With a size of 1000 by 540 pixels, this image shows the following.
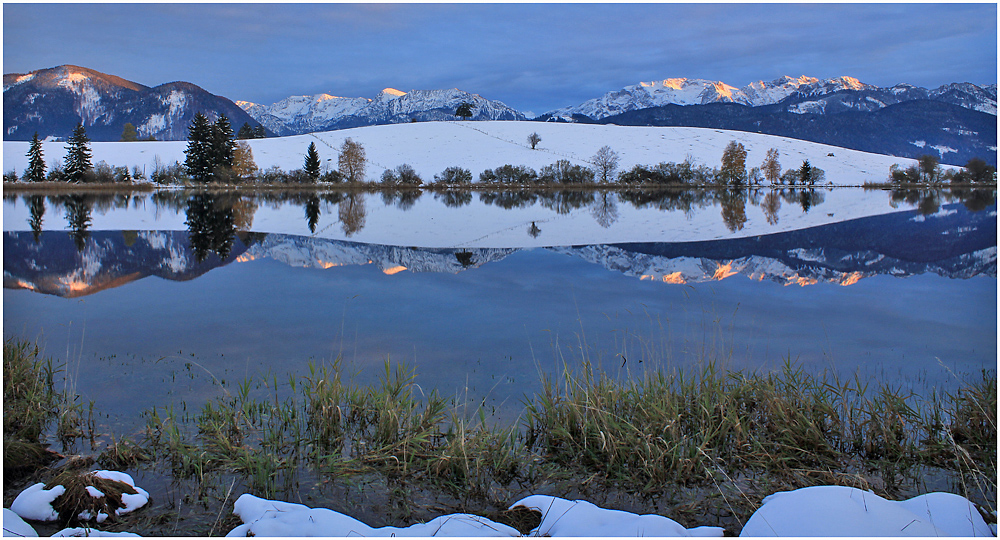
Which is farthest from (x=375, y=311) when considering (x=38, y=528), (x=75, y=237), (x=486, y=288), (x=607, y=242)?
(x=75, y=237)

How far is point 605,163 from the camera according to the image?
77750mm

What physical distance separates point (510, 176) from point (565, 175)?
242 inches

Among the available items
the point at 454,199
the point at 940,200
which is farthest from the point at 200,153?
the point at 940,200

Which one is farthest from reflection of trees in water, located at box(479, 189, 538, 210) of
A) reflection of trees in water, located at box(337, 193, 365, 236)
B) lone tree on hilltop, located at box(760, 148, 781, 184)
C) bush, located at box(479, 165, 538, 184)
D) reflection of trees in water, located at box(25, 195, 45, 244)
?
lone tree on hilltop, located at box(760, 148, 781, 184)

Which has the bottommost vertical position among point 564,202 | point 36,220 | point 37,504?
point 37,504

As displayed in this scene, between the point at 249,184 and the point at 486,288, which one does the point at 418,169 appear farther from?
the point at 486,288

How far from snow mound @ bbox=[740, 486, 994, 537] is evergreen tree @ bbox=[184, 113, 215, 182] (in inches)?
2932

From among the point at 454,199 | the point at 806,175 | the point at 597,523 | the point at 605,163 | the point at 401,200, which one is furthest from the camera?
the point at 806,175

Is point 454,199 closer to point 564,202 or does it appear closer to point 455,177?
point 564,202

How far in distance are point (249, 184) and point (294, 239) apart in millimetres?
52628

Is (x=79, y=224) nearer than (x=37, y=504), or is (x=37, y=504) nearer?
(x=37, y=504)

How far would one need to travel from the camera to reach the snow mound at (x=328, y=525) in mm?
3623

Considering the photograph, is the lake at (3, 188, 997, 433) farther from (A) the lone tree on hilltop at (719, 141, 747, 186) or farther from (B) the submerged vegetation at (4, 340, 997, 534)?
(A) the lone tree on hilltop at (719, 141, 747, 186)

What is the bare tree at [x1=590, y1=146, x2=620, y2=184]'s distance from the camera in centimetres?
7650
